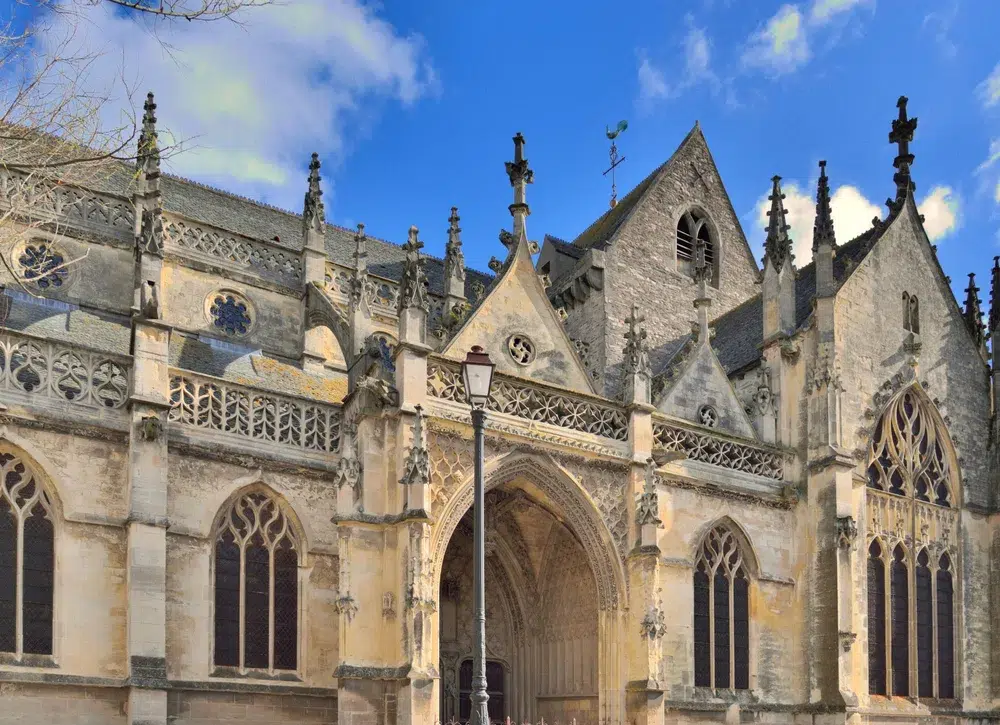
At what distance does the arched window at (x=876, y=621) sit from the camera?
824 inches

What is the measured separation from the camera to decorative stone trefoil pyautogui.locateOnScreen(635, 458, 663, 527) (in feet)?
57.4

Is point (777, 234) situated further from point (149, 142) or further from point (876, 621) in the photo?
point (149, 142)

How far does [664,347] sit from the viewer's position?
2472cm

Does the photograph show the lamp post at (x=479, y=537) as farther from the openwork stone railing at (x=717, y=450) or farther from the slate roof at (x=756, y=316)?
the slate roof at (x=756, y=316)

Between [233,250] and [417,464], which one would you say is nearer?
[417,464]

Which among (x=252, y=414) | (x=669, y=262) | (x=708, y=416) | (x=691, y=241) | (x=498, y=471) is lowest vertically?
(x=498, y=471)

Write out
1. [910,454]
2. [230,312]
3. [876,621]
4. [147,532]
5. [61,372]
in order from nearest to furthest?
[147,532]
[61,372]
[876,621]
[230,312]
[910,454]

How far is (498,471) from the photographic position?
16.9 m

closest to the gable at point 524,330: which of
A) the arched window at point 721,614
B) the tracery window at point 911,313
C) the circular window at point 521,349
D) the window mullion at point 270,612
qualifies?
the circular window at point 521,349

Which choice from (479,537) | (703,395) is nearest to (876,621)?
(703,395)

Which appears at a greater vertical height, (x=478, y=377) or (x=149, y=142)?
(x=149, y=142)

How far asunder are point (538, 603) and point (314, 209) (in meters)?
9.00

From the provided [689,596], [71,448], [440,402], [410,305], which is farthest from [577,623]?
[71,448]

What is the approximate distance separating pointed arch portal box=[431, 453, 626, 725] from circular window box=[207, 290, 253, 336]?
6.03 meters
